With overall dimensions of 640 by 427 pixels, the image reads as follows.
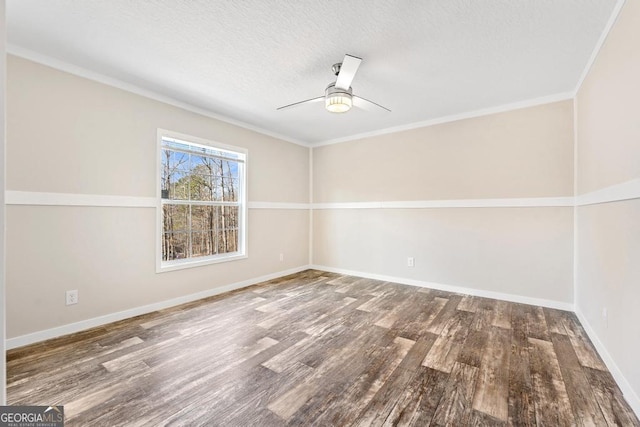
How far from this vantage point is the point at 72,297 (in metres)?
2.53

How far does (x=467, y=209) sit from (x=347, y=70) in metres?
2.62

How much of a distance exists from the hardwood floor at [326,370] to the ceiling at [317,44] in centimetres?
251

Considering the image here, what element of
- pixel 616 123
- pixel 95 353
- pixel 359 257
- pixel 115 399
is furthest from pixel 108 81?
pixel 616 123

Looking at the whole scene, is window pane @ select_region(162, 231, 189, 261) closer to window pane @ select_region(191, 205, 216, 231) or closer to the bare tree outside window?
the bare tree outside window

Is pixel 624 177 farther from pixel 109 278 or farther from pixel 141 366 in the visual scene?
pixel 109 278

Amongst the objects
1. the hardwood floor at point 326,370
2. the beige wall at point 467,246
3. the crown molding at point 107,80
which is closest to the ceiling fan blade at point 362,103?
the beige wall at point 467,246

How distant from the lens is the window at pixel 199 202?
3316mm

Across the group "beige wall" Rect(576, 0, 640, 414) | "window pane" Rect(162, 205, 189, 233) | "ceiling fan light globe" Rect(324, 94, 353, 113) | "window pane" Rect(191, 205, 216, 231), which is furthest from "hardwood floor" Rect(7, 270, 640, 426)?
"ceiling fan light globe" Rect(324, 94, 353, 113)

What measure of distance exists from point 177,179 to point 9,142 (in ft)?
4.69

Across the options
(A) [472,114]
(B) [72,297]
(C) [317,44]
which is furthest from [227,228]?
(A) [472,114]

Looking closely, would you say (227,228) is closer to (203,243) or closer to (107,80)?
(203,243)

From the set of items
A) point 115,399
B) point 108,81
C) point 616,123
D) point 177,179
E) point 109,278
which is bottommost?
point 115,399

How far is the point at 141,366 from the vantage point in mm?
1992

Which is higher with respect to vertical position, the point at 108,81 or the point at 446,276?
the point at 108,81
